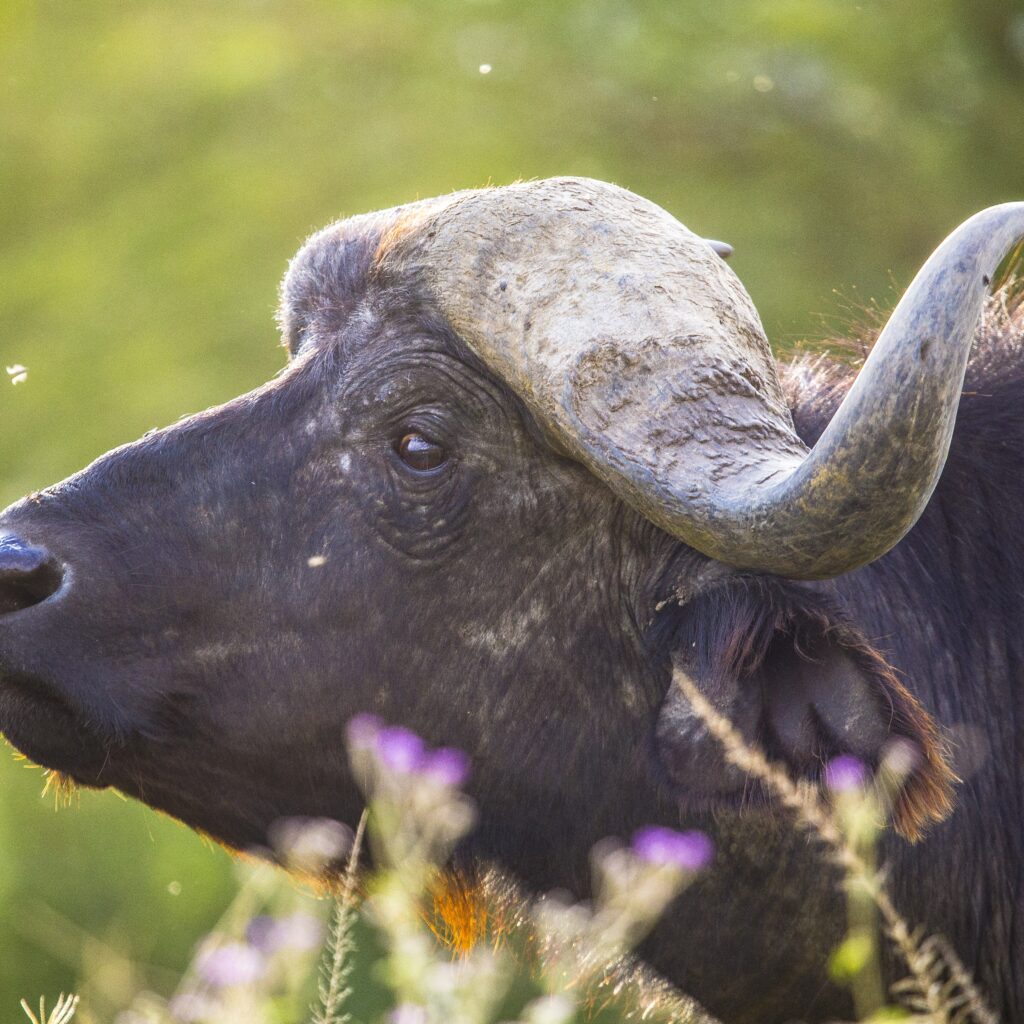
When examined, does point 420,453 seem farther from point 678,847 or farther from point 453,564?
point 678,847

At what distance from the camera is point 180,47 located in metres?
13.2

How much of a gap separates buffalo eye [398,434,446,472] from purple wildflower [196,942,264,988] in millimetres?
1339

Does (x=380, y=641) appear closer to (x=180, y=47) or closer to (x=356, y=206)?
(x=356, y=206)

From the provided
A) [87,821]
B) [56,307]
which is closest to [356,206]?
[56,307]

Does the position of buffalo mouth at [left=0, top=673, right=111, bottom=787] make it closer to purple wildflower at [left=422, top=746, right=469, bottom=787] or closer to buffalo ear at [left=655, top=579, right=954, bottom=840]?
purple wildflower at [left=422, top=746, right=469, bottom=787]

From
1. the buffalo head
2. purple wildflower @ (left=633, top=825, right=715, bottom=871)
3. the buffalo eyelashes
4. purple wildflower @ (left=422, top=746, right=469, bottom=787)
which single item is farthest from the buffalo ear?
the buffalo eyelashes

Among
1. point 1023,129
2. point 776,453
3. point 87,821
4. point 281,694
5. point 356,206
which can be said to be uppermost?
point 1023,129

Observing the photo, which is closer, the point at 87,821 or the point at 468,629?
the point at 468,629

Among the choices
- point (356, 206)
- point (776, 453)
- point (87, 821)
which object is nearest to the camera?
point (776, 453)

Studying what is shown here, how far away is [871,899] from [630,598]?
992 millimetres

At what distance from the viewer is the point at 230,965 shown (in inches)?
130

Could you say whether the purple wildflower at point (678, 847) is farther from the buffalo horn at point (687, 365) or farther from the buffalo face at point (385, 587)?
the buffalo horn at point (687, 365)

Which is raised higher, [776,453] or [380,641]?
[776,453]

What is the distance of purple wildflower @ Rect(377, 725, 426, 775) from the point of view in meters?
4.21
